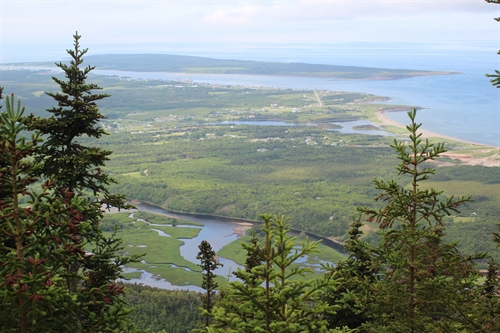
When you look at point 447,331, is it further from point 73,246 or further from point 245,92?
point 245,92

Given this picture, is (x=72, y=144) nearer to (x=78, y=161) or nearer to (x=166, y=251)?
(x=78, y=161)

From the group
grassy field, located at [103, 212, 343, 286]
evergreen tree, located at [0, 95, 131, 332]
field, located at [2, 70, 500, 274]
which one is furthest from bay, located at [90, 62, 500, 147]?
evergreen tree, located at [0, 95, 131, 332]

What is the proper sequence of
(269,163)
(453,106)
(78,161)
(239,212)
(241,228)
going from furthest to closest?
(453,106), (269,163), (239,212), (241,228), (78,161)

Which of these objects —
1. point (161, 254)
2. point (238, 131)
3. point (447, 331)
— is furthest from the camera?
point (238, 131)

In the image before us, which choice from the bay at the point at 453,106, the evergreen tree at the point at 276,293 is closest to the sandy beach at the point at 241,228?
the bay at the point at 453,106

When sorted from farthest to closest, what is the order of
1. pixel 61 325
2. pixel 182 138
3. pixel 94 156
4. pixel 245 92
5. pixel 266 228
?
1. pixel 245 92
2. pixel 182 138
3. pixel 94 156
4. pixel 61 325
5. pixel 266 228

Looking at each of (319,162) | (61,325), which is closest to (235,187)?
(319,162)

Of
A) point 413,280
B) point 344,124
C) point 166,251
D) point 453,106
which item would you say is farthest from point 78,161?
point 453,106

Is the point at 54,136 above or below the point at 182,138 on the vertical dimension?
above

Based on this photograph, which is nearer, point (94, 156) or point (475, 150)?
point (94, 156)
